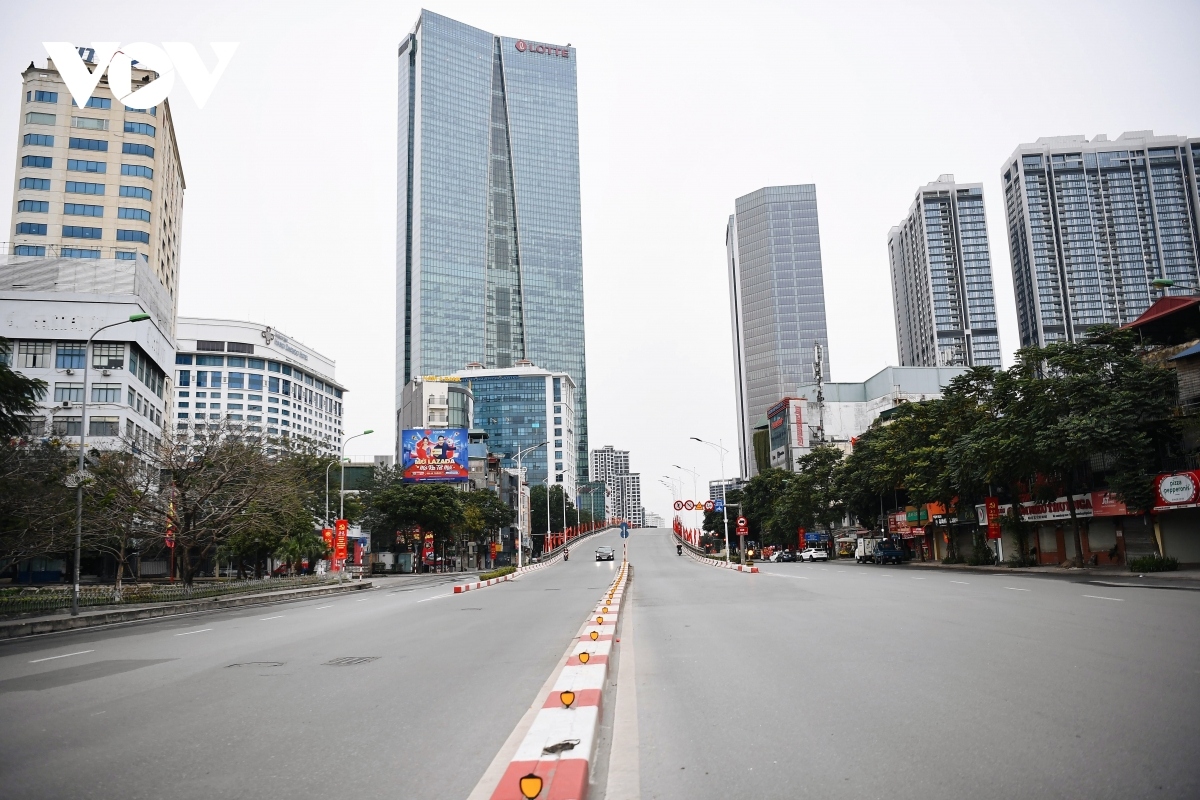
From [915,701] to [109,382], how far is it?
210ft

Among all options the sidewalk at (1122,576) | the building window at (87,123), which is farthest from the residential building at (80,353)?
the sidewalk at (1122,576)

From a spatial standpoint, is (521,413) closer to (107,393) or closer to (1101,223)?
(1101,223)

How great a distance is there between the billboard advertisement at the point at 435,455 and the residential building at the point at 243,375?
284ft

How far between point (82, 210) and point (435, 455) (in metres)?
44.9

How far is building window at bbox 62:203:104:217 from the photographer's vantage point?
7525 centimetres

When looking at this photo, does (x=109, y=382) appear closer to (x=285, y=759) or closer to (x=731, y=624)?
(x=731, y=624)

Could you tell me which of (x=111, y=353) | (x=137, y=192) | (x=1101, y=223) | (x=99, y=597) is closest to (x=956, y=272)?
(x=1101, y=223)

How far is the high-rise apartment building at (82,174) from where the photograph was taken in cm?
7462

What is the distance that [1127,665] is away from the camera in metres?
8.62

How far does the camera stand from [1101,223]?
148375 millimetres

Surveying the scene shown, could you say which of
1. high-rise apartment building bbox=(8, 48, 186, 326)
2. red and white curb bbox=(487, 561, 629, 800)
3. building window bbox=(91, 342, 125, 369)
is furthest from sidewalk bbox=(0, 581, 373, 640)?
high-rise apartment building bbox=(8, 48, 186, 326)

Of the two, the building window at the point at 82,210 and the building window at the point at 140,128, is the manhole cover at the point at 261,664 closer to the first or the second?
the building window at the point at 82,210

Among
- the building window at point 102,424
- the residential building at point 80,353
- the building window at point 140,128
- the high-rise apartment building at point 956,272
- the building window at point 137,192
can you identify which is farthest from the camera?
the high-rise apartment building at point 956,272

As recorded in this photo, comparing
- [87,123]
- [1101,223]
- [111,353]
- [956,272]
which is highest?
[956,272]
